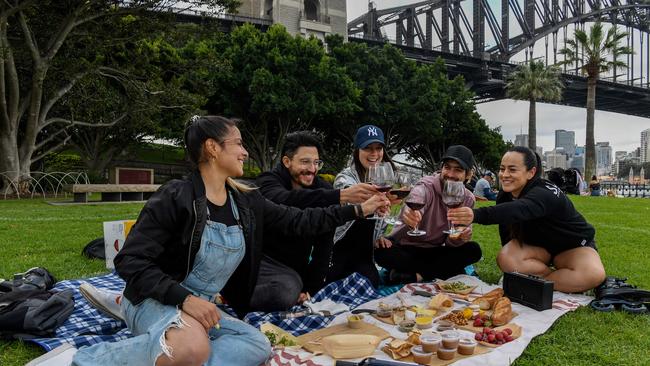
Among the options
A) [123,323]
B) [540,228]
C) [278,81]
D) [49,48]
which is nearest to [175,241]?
[123,323]

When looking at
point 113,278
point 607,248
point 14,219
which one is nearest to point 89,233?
point 14,219

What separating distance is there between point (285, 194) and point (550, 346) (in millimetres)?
2504

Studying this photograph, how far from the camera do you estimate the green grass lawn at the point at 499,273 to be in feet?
11.8

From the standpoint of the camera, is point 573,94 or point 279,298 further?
point 573,94

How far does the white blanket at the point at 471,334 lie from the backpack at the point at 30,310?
1.90 metres

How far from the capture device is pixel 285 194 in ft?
14.8

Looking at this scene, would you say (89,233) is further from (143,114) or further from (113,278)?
(143,114)

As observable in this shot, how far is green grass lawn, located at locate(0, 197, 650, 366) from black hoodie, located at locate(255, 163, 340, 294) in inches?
78.4

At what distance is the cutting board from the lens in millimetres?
3536

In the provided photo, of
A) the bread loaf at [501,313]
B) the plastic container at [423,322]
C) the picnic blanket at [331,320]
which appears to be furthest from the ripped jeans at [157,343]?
the bread loaf at [501,313]

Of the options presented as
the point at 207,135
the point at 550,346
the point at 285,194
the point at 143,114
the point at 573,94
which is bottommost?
the point at 550,346

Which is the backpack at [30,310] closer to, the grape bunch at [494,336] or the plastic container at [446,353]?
the plastic container at [446,353]

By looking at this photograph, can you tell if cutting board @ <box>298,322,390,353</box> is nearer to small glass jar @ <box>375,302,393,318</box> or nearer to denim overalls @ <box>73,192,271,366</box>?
small glass jar @ <box>375,302,393,318</box>

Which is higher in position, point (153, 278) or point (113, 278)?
point (153, 278)
